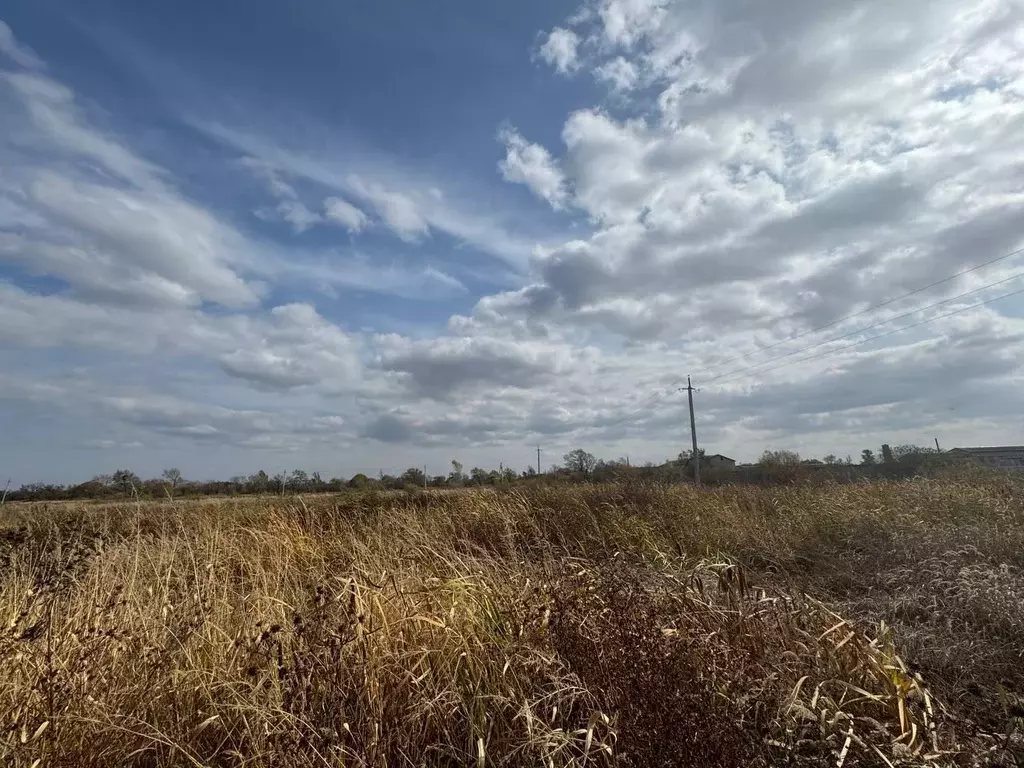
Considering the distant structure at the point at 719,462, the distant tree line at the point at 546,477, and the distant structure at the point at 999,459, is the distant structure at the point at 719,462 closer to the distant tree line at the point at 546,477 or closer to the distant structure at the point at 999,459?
the distant tree line at the point at 546,477

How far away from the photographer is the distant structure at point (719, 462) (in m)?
37.0

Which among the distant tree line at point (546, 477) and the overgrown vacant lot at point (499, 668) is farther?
the distant tree line at point (546, 477)

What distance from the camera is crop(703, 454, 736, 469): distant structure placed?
3704cm

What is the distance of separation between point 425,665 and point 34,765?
5.37ft

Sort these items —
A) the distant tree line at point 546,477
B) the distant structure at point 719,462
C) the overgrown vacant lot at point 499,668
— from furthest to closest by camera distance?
1. the distant structure at point 719,462
2. the distant tree line at point 546,477
3. the overgrown vacant lot at point 499,668

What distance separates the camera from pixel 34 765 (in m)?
2.23

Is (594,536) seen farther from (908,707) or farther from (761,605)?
(908,707)

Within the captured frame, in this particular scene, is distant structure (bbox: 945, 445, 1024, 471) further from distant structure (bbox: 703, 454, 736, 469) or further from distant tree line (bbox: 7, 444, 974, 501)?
distant structure (bbox: 703, 454, 736, 469)

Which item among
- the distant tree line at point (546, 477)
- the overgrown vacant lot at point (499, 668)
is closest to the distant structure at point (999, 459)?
the distant tree line at point (546, 477)

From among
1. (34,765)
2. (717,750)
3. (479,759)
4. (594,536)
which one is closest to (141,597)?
(34,765)

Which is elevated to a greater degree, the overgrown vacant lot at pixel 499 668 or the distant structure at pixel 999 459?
the distant structure at pixel 999 459

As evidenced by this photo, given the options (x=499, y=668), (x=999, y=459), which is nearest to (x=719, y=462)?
(x=999, y=459)

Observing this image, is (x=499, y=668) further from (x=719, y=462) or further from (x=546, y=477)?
(x=719, y=462)

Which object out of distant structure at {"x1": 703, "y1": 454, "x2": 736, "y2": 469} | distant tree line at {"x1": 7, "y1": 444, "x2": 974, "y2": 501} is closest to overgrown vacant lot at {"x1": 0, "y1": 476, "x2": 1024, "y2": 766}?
distant tree line at {"x1": 7, "y1": 444, "x2": 974, "y2": 501}
